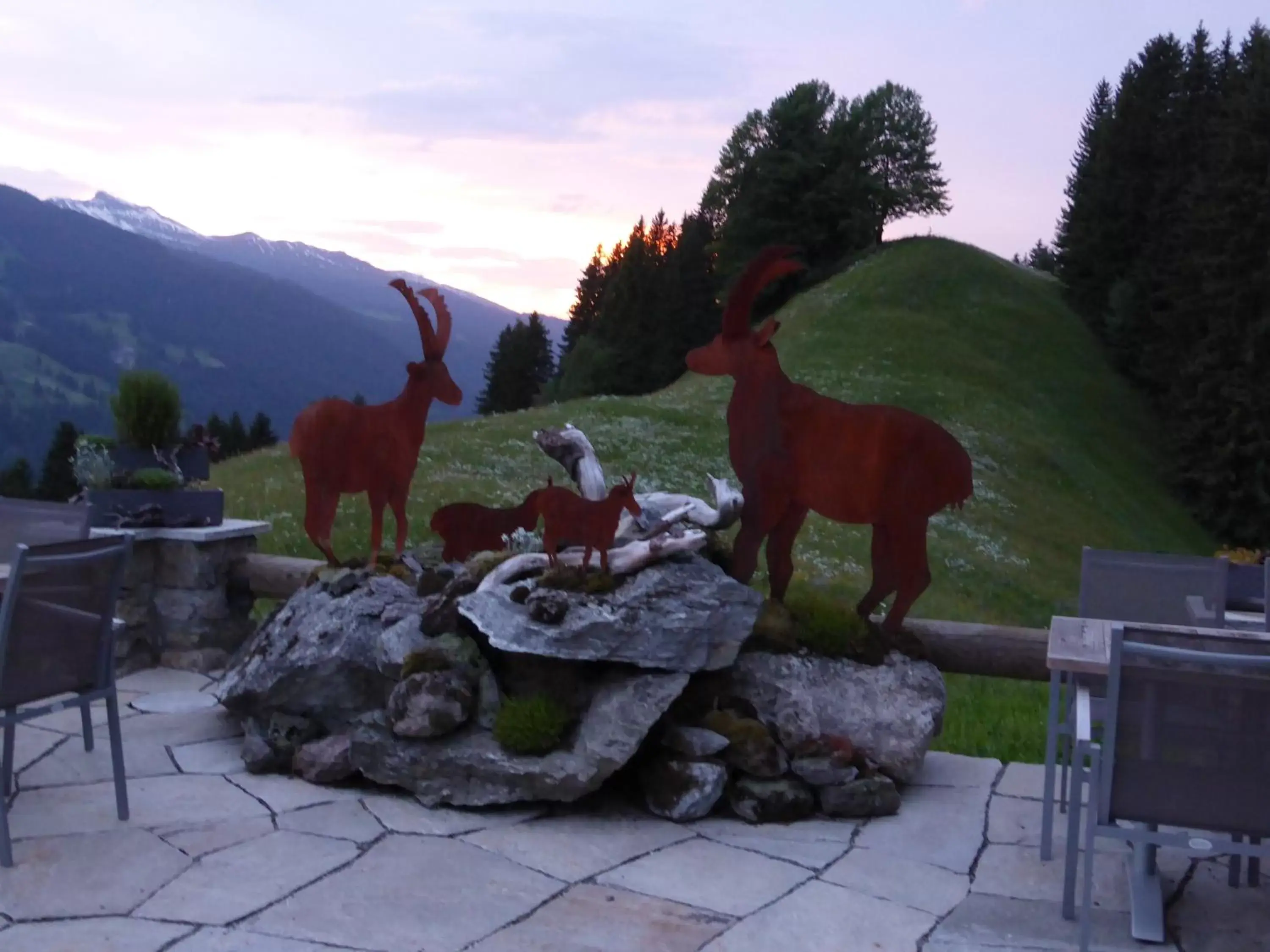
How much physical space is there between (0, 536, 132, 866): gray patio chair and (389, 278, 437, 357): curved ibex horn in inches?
77.8

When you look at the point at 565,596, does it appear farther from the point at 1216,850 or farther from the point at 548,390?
the point at 548,390

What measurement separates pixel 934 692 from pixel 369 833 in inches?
103

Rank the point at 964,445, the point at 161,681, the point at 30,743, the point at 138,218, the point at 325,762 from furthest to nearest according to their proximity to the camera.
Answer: the point at 138,218
the point at 964,445
the point at 161,681
the point at 30,743
the point at 325,762

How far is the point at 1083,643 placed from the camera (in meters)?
4.07

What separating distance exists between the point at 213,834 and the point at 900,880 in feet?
8.46

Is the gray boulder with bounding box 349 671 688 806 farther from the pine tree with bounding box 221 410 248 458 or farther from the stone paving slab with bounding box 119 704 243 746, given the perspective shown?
the pine tree with bounding box 221 410 248 458

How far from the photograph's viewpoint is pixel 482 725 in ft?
15.7

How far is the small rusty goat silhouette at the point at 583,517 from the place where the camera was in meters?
4.91

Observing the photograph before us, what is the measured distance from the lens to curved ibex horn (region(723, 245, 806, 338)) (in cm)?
524

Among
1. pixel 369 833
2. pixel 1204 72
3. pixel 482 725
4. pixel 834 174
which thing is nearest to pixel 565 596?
pixel 482 725

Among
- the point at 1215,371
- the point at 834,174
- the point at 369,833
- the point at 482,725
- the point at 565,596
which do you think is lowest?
the point at 369,833

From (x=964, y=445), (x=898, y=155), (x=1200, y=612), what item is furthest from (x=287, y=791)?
(x=898, y=155)

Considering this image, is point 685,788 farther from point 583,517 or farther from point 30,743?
point 30,743

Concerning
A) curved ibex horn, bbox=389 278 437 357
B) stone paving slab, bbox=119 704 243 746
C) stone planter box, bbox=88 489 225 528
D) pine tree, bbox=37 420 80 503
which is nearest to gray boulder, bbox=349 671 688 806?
stone paving slab, bbox=119 704 243 746
